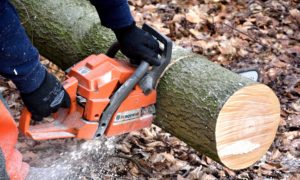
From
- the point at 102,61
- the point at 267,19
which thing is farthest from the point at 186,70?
the point at 267,19

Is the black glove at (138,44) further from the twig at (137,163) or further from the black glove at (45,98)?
the twig at (137,163)

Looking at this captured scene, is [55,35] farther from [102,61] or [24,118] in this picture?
[24,118]

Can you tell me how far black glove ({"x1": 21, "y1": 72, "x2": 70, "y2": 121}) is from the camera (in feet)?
8.32

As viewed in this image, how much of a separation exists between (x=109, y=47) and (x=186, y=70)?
62cm

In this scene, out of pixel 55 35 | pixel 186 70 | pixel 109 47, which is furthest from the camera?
pixel 55 35

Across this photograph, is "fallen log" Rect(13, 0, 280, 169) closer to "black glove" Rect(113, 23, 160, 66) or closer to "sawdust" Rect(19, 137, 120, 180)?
"black glove" Rect(113, 23, 160, 66)

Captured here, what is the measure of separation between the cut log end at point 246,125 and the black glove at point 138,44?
54 centimetres

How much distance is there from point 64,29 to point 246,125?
160 cm

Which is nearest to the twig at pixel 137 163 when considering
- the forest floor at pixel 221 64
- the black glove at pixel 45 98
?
the forest floor at pixel 221 64

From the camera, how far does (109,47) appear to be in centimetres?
334

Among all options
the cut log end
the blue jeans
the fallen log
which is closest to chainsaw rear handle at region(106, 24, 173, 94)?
the fallen log

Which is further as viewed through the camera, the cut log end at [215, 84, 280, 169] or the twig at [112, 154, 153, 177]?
the twig at [112, 154, 153, 177]

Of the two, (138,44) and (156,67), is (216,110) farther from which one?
(138,44)

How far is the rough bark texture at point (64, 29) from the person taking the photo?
3.50 m
